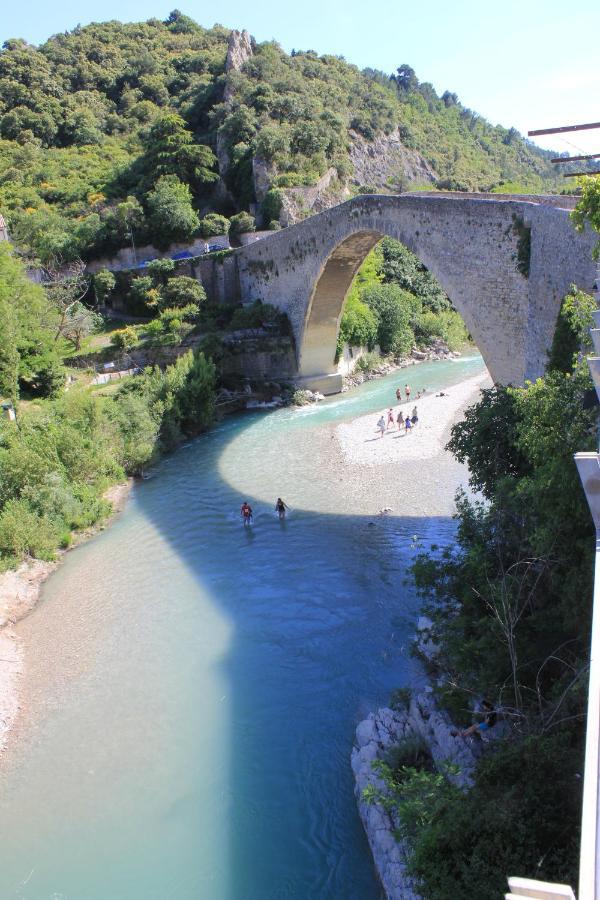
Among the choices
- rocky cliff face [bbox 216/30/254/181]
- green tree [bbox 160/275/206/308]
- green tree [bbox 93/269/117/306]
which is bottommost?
green tree [bbox 160/275/206/308]

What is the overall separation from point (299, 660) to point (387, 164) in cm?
4302

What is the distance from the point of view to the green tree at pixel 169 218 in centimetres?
3472

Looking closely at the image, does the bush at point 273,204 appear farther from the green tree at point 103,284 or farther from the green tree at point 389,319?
the green tree at point 103,284

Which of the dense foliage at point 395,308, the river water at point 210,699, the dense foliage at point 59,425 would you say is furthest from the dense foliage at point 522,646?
the dense foliage at point 395,308

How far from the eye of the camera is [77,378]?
78.6 ft

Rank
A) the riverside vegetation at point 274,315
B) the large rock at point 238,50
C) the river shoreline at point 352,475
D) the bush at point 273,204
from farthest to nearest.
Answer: the large rock at point 238,50, the bush at point 273,204, the river shoreline at point 352,475, the riverside vegetation at point 274,315

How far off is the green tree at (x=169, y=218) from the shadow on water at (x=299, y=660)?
22823 mm

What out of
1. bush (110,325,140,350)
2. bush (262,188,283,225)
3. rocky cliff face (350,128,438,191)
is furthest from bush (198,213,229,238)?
bush (110,325,140,350)

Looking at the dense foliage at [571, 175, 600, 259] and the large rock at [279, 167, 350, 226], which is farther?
the large rock at [279, 167, 350, 226]

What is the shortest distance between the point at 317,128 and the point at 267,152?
13.3 ft

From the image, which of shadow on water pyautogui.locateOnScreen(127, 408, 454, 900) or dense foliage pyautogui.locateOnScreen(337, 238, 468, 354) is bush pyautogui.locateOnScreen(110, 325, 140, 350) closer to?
dense foliage pyautogui.locateOnScreen(337, 238, 468, 354)

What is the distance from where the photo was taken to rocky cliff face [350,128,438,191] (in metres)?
42.6

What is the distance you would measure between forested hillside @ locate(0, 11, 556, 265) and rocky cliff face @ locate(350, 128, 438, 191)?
128mm

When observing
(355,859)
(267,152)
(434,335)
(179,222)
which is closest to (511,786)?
(355,859)
